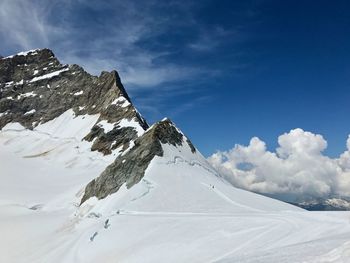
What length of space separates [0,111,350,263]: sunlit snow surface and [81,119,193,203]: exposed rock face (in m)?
1.18

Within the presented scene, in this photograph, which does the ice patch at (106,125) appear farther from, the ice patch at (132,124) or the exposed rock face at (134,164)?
the exposed rock face at (134,164)

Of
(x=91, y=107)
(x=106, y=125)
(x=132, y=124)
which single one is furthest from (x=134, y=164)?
(x=91, y=107)

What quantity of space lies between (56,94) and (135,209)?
104m

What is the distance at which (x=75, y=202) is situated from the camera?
5662 centimetres

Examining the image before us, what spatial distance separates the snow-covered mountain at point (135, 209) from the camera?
21.8m

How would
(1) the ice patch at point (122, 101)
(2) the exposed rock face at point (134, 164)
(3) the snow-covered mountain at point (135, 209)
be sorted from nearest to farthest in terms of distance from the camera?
1. (3) the snow-covered mountain at point (135, 209)
2. (2) the exposed rock face at point (134, 164)
3. (1) the ice patch at point (122, 101)

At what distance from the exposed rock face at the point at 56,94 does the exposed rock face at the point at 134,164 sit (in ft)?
129

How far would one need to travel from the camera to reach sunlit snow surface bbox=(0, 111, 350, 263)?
2031 centimetres

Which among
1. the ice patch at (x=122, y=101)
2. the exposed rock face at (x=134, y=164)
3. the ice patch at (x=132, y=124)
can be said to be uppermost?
the ice patch at (x=122, y=101)

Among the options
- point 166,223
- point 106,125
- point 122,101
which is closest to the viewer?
point 166,223

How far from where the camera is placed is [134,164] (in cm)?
4706

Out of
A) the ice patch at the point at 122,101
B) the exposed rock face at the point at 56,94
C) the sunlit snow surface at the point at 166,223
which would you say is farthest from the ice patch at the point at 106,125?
the sunlit snow surface at the point at 166,223

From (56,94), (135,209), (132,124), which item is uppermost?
(56,94)

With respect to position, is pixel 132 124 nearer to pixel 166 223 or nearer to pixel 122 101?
pixel 122 101
